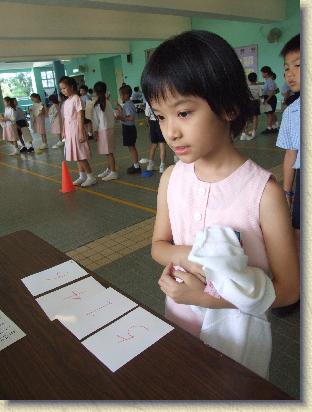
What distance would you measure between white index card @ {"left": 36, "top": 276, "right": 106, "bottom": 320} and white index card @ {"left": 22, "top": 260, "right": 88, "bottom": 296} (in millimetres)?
32

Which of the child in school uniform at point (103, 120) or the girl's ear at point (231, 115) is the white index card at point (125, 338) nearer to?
the girl's ear at point (231, 115)

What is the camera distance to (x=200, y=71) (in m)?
0.70

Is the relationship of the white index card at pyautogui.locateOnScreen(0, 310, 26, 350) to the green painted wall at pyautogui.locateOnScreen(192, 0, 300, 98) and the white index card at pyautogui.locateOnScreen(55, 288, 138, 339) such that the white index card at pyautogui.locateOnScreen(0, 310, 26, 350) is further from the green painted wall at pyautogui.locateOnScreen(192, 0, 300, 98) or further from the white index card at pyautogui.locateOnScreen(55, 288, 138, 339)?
the green painted wall at pyautogui.locateOnScreen(192, 0, 300, 98)

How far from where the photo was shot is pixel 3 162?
7230mm

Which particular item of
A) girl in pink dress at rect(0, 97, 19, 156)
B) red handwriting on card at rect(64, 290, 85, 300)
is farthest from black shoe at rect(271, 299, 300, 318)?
girl in pink dress at rect(0, 97, 19, 156)

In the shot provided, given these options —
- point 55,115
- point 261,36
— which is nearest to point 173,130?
point 55,115

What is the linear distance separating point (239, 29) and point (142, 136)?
208 inches

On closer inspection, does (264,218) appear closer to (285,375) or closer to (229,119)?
(229,119)

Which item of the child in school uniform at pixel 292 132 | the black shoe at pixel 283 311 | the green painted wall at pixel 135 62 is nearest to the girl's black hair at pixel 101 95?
the child in school uniform at pixel 292 132

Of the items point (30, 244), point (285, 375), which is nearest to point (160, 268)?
point (285, 375)

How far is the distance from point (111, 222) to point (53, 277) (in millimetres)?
2385

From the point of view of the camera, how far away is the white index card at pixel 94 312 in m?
0.79

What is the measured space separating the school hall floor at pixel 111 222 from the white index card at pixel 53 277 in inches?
25.8

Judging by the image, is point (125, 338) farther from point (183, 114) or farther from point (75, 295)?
point (183, 114)
